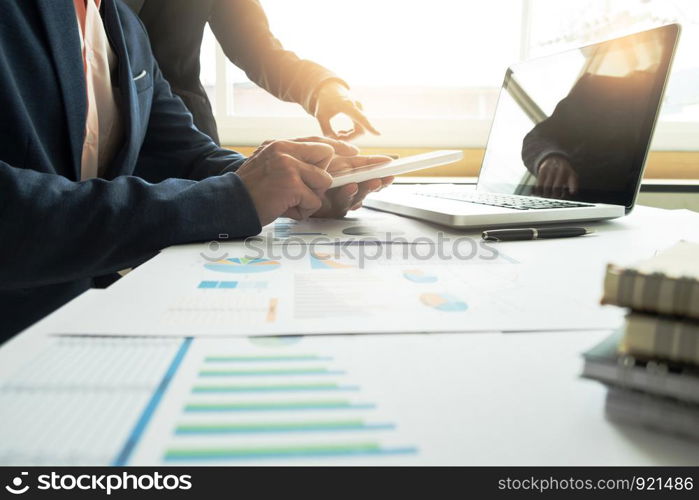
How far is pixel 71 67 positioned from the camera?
68 cm

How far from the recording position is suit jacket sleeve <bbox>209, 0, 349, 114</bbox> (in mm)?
1189

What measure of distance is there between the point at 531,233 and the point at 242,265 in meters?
0.35

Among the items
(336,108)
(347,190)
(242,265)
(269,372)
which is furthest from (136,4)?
(269,372)

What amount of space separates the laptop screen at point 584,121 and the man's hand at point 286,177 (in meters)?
0.43

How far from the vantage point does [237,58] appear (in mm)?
1327

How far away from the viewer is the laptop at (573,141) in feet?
2.34

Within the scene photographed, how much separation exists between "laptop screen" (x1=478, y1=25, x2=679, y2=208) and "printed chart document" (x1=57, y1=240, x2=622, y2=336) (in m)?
0.36

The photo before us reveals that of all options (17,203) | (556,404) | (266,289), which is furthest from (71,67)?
(556,404)

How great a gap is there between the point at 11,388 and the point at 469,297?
29 centimetres

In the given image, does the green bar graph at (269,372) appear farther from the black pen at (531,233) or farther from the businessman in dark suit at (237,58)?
the businessman in dark suit at (237,58)

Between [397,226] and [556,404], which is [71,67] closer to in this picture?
[397,226]

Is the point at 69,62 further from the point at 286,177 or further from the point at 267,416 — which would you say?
the point at 267,416

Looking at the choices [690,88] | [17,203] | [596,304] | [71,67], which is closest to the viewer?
[596,304]

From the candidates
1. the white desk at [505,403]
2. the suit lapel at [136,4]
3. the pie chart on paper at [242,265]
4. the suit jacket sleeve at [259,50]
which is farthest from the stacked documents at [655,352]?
the suit lapel at [136,4]
